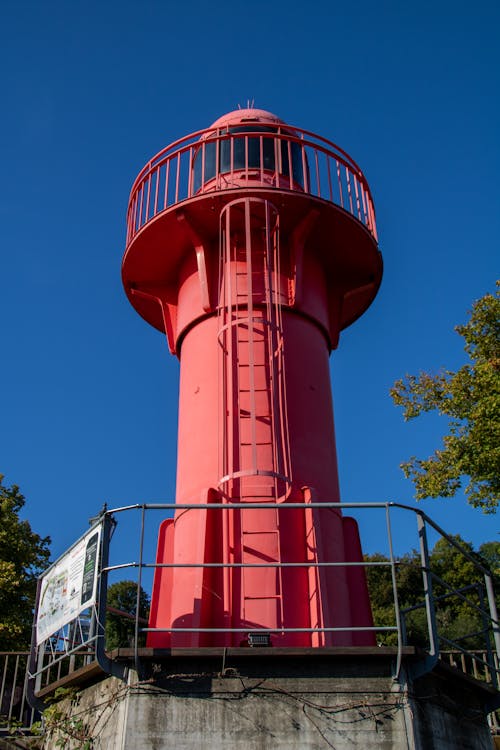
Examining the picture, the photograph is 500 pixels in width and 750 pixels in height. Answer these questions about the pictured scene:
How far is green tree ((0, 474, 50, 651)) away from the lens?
22516mm

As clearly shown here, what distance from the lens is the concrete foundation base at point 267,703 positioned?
285 inches

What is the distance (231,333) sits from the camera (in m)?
11.5

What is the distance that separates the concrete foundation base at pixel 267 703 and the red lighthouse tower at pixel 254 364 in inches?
62.5

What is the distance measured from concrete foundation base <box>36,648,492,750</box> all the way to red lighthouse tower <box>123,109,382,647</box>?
5.21 ft

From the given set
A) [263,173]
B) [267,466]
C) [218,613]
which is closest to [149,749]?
[218,613]

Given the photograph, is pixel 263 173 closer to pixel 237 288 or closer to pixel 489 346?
pixel 237 288

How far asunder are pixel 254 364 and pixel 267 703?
5.05 meters

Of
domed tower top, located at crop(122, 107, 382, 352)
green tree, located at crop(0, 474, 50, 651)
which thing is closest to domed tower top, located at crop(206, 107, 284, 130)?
domed tower top, located at crop(122, 107, 382, 352)

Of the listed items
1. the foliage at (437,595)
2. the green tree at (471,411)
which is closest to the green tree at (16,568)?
the green tree at (471,411)

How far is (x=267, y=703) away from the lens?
7.39 m

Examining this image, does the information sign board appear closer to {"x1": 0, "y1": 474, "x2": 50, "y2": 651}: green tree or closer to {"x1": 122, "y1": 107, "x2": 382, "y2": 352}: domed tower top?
{"x1": 122, "y1": 107, "x2": 382, "y2": 352}: domed tower top

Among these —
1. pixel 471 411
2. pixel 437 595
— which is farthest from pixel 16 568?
→ pixel 437 595

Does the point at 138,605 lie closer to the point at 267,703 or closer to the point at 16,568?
the point at 267,703

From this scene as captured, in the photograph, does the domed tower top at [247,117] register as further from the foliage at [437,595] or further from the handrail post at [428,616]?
the foliage at [437,595]
